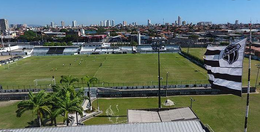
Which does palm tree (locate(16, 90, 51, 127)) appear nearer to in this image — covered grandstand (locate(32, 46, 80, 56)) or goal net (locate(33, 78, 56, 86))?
goal net (locate(33, 78, 56, 86))

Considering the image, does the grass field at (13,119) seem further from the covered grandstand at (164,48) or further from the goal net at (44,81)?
the covered grandstand at (164,48)

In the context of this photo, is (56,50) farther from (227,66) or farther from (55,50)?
(227,66)

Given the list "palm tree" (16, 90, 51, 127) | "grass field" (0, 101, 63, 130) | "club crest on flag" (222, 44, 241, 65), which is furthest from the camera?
"grass field" (0, 101, 63, 130)

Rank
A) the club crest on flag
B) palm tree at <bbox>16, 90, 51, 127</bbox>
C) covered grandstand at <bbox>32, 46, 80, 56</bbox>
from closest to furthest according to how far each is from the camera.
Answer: the club crest on flag < palm tree at <bbox>16, 90, 51, 127</bbox> < covered grandstand at <bbox>32, 46, 80, 56</bbox>

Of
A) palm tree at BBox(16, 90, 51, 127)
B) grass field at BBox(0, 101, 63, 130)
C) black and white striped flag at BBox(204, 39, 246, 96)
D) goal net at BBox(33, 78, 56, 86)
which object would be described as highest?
black and white striped flag at BBox(204, 39, 246, 96)

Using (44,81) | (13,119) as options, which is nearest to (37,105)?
(13,119)

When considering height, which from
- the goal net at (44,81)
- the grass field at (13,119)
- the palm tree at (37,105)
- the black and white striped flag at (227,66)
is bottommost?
the grass field at (13,119)

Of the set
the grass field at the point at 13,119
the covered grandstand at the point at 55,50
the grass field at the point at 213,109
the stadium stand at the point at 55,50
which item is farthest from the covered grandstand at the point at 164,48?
the grass field at the point at 13,119

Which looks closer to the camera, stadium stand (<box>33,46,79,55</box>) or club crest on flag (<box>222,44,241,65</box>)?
club crest on flag (<box>222,44,241,65</box>)

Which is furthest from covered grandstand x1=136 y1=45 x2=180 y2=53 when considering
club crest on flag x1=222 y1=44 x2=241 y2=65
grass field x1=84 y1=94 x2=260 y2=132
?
club crest on flag x1=222 y1=44 x2=241 y2=65

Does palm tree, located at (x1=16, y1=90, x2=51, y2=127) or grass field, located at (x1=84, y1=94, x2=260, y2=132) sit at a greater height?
palm tree, located at (x1=16, y1=90, x2=51, y2=127)
